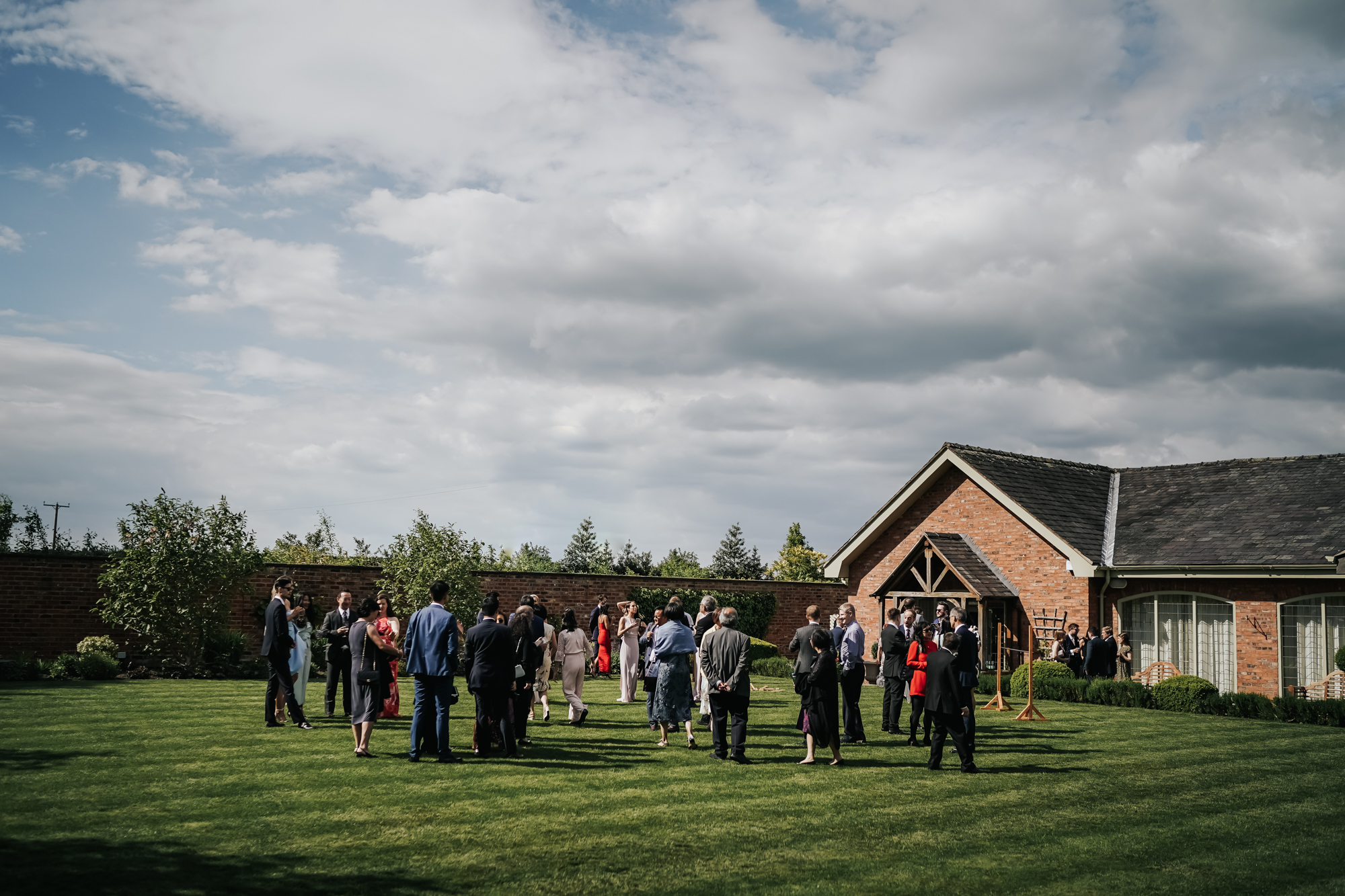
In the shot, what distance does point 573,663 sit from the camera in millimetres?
14664

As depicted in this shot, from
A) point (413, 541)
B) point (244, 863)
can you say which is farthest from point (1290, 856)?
point (413, 541)

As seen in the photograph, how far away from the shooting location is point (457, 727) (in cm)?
1380

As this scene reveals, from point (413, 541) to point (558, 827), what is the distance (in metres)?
16.7

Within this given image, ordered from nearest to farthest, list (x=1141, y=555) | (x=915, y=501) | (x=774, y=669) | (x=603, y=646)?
1. (x=603, y=646)
2. (x=1141, y=555)
3. (x=774, y=669)
4. (x=915, y=501)

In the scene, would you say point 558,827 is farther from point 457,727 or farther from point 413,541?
point 413,541

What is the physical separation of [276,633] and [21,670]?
10.6m

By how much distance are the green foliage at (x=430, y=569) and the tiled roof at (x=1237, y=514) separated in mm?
16295

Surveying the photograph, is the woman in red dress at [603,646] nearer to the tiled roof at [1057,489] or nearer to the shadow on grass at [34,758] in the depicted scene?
the tiled roof at [1057,489]

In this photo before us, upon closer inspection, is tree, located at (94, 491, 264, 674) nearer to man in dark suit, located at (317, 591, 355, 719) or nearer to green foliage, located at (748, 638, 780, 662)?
man in dark suit, located at (317, 591, 355, 719)

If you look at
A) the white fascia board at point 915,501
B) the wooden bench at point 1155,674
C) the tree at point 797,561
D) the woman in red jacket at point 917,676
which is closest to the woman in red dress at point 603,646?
the white fascia board at point 915,501

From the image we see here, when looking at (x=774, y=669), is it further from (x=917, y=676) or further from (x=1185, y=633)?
(x=917, y=676)

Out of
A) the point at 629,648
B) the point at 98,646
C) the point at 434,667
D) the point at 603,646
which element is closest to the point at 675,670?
the point at 434,667

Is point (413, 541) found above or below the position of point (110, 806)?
above

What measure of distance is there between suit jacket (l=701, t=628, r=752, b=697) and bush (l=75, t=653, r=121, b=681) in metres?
15.1
